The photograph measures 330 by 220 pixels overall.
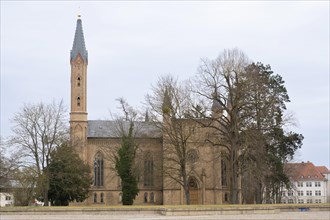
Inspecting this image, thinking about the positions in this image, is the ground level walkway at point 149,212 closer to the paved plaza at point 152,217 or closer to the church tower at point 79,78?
the paved plaza at point 152,217

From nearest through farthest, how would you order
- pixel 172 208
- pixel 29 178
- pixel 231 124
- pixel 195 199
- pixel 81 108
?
pixel 172 208 < pixel 231 124 < pixel 29 178 < pixel 195 199 < pixel 81 108

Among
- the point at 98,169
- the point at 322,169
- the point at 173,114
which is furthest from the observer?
the point at 322,169

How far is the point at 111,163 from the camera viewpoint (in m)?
77.4

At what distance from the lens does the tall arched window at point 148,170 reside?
60950mm

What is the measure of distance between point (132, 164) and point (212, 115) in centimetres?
1100

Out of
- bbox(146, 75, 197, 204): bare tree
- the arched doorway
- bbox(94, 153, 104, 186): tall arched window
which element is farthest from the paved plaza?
bbox(94, 153, 104, 186): tall arched window

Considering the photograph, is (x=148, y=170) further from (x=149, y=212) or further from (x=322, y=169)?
(x=322, y=169)

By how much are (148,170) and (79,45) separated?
78.7 feet

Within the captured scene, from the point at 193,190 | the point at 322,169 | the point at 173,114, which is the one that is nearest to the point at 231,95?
the point at 173,114

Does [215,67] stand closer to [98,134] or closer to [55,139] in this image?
[55,139]

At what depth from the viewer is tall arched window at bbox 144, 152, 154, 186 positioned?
61.0 m

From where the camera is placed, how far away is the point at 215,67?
45.9 metres

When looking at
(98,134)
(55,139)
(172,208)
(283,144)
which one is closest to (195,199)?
(98,134)

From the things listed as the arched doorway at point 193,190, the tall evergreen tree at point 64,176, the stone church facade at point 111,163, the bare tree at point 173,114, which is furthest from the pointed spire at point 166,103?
the arched doorway at point 193,190
